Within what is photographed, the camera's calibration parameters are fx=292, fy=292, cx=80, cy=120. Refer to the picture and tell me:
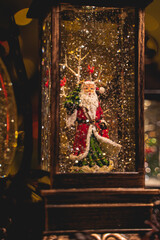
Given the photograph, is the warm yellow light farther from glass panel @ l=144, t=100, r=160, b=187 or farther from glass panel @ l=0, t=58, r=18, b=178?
glass panel @ l=144, t=100, r=160, b=187

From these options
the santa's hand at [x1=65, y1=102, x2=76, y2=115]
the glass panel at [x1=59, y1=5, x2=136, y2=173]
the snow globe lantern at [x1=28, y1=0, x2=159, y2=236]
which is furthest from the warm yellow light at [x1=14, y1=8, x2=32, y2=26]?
the santa's hand at [x1=65, y1=102, x2=76, y2=115]

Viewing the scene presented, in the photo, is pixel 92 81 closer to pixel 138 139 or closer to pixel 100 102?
pixel 100 102


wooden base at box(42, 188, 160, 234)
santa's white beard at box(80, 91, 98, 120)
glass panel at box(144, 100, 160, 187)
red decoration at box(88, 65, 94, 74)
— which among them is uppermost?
red decoration at box(88, 65, 94, 74)

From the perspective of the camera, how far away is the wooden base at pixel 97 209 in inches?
47.1

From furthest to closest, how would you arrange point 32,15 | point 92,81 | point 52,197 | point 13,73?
1. point 13,73
2. point 32,15
3. point 92,81
4. point 52,197

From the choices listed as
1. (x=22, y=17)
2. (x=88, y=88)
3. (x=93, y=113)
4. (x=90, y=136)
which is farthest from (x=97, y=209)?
(x=22, y=17)

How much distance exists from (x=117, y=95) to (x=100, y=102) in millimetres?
89

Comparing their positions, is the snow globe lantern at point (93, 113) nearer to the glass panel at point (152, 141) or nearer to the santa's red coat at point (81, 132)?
the santa's red coat at point (81, 132)

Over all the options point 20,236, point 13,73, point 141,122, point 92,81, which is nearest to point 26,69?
point 13,73

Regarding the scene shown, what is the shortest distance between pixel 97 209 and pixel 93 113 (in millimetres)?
436

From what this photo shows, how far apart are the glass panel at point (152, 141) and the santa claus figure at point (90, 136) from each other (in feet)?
1.11

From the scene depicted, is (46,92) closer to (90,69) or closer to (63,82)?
(63,82)

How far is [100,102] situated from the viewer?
1.42m

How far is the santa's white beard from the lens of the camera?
137 cm
